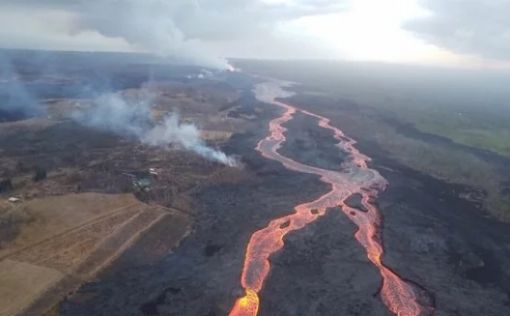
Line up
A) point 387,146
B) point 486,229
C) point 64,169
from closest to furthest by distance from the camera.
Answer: point 486,229 → point 64,169 → point 387,146

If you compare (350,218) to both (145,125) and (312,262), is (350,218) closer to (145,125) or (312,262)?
(312,262)

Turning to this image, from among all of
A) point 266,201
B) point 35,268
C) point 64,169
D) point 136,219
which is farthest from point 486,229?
point 64,169

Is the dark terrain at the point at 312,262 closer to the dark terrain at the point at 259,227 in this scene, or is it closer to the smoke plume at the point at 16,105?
the dark terrain at the point at 259,227

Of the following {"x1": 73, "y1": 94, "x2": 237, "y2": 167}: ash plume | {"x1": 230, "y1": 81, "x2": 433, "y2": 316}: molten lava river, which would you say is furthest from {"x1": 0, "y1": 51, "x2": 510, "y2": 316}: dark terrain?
{"x1": 73, "y1": 94, "x2": 237, "y2": 167}: ash plume

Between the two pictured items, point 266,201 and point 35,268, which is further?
point 266,201

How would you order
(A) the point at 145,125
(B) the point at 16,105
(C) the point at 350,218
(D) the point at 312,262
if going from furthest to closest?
(B) the point at 16,105, (A) the point at 145,125, (C) the point at 350,218, (D) the point at 312,262

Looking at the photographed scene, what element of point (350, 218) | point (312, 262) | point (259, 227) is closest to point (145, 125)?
point (259, 227)

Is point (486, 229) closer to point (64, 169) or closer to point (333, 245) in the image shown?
point (333, 245)
